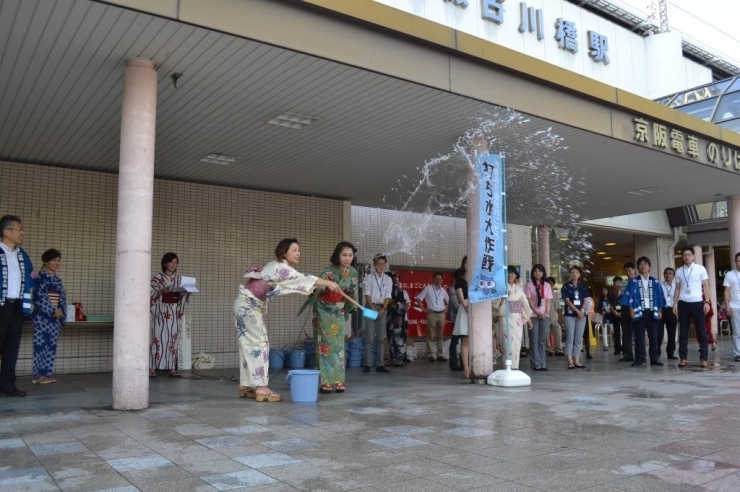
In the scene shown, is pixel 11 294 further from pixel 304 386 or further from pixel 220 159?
pixel 220 159

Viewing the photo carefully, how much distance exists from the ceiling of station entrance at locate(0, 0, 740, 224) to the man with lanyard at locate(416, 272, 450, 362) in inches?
90.0

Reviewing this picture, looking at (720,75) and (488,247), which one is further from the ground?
(720,75)

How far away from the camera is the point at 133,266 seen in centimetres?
591

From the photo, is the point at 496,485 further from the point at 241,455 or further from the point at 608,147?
the point at 608,147

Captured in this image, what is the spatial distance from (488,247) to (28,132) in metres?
6.63

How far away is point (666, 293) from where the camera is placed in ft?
39.9

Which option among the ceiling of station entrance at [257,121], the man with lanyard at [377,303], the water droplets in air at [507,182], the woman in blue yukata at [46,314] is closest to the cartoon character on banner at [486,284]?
the water droplets in air at [507,182]

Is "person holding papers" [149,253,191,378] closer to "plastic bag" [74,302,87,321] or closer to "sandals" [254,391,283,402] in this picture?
"plastic bag" [74,302,87,321]

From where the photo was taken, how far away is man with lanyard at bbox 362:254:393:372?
10.6 metres

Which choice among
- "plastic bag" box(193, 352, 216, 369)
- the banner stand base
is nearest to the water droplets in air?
the banner stand base

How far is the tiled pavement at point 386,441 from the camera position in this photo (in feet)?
11.3

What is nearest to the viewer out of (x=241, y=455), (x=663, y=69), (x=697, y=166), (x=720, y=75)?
(x=241, y=455)

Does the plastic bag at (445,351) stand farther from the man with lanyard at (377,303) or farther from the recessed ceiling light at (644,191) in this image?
the recessed ceiling light at (644,191)

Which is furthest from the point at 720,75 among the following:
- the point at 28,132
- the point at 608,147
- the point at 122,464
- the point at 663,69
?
the point at 122,464
